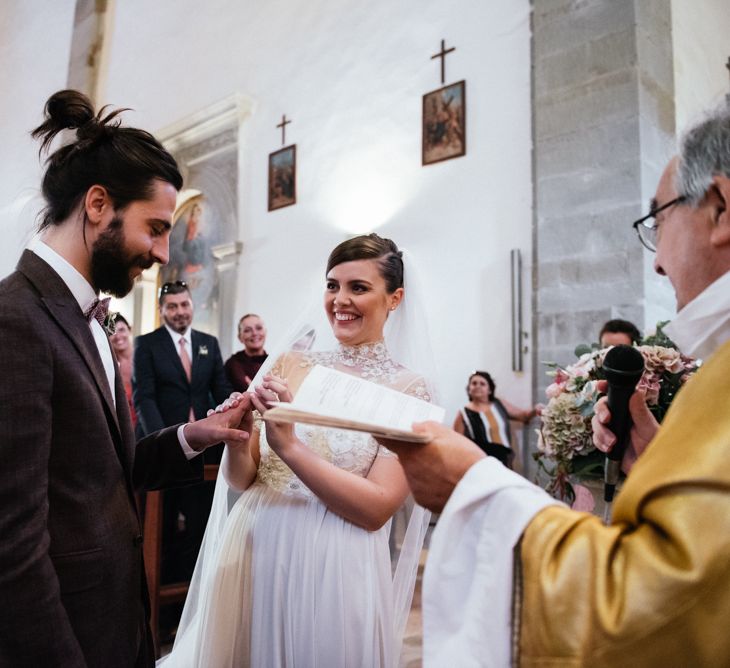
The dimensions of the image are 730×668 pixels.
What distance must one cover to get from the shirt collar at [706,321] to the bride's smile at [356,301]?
1.08 m

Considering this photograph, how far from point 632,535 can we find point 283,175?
7.61 meters

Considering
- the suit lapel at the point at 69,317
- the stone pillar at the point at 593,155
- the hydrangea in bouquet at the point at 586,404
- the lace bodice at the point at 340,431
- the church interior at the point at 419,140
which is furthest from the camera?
the church interior at the point at 419,140

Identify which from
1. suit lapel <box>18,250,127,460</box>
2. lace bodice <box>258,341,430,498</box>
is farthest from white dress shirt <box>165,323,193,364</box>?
suit lapel <box>18,250,127,460</box>

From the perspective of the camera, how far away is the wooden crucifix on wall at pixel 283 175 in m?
7.86

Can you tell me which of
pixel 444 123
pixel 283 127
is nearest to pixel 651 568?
pixel 444 123

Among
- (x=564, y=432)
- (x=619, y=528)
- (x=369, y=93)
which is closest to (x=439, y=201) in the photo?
(x=369, y=93)

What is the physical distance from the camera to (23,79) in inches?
343

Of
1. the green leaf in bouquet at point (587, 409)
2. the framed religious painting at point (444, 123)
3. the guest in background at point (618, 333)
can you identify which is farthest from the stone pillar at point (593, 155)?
the green leaf in bouquet at point (587, 409)

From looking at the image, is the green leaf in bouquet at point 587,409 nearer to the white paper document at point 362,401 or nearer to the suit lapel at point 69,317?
the white paper document at point 362,401

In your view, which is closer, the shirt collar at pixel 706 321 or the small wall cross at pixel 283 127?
the shirt collar at pixel 706 321

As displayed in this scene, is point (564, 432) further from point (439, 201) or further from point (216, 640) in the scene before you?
point (439, 201)

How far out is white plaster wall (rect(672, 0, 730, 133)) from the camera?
17.3 feet

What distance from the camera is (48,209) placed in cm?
152

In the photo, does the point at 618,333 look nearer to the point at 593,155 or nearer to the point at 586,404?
the point at 593,155
